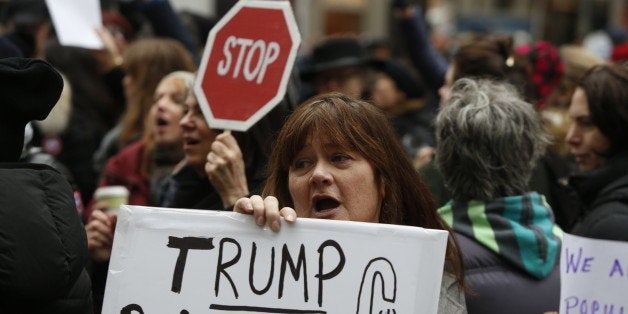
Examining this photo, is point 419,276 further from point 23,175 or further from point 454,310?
point 23,175

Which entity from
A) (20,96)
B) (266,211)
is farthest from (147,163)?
(266,211)

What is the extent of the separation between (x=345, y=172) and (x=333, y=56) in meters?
4.06

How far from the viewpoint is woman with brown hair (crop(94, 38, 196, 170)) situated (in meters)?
5.23

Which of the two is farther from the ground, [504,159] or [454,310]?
[504,159]

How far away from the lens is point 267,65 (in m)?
3.28

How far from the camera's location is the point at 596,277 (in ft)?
8.41

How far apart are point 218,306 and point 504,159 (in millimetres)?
1312

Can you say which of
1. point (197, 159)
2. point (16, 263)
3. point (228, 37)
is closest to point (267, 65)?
point (228, 37)

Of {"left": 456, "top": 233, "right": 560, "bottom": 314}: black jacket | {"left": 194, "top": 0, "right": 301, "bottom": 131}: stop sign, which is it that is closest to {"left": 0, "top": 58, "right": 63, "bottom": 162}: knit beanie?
{"left": 194, "top": 0, "right": 301, "bottom": 131}: stop sign

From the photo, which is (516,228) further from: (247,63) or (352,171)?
(247,63)

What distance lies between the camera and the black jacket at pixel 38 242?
221 cm

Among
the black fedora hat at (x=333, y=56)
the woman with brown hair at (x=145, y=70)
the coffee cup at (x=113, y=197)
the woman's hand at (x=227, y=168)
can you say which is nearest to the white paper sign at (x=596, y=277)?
the woman's hand at (x=227, y=168)

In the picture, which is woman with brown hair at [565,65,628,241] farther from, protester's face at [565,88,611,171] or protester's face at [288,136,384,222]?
protester's face at [288,136,384,222]

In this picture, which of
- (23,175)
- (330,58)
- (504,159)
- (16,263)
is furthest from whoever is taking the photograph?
(330,58)
